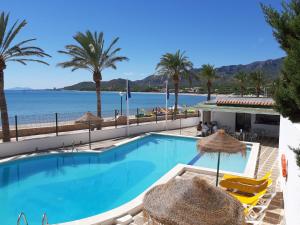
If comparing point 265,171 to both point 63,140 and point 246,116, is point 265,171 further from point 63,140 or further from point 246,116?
point 63,140

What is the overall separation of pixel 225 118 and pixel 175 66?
11407mm

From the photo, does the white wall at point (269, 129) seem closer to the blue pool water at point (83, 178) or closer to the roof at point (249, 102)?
the roof at point (249, 102)

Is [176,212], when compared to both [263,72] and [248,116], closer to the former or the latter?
[248,116]

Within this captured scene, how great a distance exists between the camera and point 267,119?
20422 mm

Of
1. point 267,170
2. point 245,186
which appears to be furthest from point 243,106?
point 245,186

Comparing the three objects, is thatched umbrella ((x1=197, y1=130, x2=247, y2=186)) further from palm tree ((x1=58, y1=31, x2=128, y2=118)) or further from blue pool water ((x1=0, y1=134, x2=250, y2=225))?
palm tree ((x1=58, y1=31, x2=128, y2=118))

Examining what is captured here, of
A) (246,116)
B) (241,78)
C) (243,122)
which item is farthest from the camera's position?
(241,78)

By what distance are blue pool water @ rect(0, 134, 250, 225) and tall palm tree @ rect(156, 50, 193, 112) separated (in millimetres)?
14124

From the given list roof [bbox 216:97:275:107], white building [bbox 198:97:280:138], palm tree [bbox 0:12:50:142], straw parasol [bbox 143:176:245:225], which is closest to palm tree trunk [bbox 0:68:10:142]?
palm tree [bbox 0:12:50:142]

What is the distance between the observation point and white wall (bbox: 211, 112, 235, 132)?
21.6 metres

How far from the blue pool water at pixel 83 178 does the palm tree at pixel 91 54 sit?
7.55 m

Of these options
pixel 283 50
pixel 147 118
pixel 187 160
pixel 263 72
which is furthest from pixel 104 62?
pixel 263 72

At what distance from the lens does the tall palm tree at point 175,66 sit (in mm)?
30594

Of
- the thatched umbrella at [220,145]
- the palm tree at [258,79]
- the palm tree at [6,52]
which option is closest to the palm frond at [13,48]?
the palm tree at [6,52]
